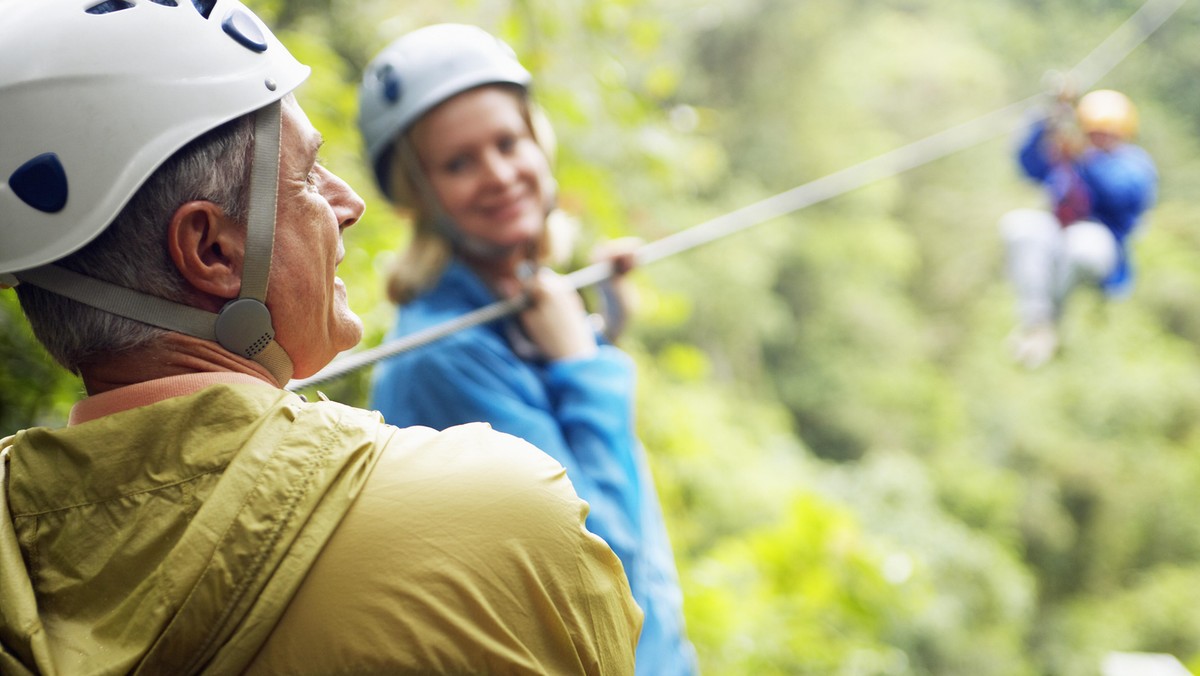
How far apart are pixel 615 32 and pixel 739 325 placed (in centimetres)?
1298

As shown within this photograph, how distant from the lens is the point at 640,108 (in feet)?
11.6

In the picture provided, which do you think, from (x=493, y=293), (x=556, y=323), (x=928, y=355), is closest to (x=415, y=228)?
(x=493, y=293)

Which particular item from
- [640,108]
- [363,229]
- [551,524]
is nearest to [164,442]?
[551,524]

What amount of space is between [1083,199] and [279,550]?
12.5 feet

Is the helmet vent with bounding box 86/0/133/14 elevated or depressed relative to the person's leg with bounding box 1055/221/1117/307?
depressed

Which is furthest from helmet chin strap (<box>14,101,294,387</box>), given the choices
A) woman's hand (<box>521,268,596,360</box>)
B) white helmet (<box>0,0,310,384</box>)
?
woman's hand (<box>521,268,596,360</box>)

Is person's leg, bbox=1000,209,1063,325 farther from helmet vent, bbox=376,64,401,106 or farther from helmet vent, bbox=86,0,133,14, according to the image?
helmet vent, bbox=86,0,133,14

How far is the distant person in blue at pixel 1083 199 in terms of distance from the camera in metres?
3.76

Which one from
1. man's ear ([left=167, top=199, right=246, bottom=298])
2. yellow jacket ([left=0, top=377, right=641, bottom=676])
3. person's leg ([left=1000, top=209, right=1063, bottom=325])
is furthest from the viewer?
person's leg ([left=1000, top=209, right=1063, bottom=325])

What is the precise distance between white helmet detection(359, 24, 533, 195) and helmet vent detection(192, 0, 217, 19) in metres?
0.95

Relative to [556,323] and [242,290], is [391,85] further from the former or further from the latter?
[242,290]

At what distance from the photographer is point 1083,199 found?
12.8ft

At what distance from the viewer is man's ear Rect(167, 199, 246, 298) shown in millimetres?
804

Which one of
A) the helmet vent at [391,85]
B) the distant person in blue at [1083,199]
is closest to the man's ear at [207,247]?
the helmet vent at [391,85]
